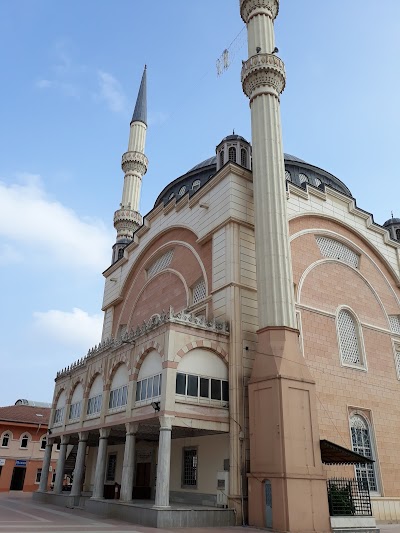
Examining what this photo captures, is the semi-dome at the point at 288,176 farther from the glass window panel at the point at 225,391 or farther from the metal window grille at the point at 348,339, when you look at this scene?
the glass window panel at the point at 225,391

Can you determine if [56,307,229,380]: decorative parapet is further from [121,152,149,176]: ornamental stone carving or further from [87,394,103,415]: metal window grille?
[121,152,149,176]: ornamental stone carving

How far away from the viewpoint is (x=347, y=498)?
60.3ft

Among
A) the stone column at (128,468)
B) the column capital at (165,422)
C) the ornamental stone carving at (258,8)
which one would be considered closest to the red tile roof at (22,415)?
the stone column at (128,468)

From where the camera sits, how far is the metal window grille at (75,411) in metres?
25.7

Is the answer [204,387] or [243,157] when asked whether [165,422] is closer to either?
[204,387]

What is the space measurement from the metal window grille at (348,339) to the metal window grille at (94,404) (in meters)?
12.6

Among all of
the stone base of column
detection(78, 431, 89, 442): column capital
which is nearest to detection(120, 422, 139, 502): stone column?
the stone base of column

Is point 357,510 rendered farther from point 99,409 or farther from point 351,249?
point 351,249

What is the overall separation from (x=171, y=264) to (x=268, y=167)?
868 centimetres

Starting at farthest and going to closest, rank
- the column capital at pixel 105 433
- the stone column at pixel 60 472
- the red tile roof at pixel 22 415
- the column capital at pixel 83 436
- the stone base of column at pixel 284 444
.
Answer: the red tile roof at pixel 22 415 → the stone column at pixel 60 472 → the column capital at pixel 83 436 → the column capital at pixel 105 433 → the stone base of column at pixel 284 444

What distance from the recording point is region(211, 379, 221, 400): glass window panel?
19155mm

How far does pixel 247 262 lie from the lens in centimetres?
2216

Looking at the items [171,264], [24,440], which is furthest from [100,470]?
[24,440]

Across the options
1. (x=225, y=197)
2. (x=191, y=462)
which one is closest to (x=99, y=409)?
(x=191, y=462)
